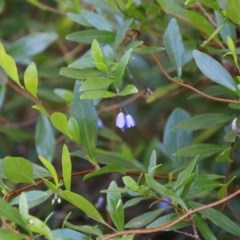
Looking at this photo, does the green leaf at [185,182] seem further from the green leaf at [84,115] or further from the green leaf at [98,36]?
the green leaf at [98,36]

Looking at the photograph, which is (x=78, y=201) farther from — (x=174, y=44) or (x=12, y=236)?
(x=174, y=44)

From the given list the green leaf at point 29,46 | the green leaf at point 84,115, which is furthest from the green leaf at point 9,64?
the green leaf at point 29,46

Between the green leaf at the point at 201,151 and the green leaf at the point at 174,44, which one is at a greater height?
the green leaf at the point at 174,44

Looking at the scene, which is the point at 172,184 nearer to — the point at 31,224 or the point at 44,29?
the point at 31,224

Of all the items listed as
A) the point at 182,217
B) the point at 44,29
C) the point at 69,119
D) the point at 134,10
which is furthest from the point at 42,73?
the point at 182,217

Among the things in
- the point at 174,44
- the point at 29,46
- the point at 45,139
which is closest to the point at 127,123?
the point at 174,44

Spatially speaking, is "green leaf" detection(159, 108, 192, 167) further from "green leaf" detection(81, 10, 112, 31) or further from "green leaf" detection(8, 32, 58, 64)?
"green leaf" detection(8, 32, 58, 64)
